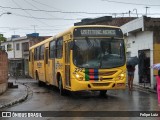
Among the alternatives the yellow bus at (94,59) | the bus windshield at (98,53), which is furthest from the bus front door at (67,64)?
the bus windshield at (98,53)

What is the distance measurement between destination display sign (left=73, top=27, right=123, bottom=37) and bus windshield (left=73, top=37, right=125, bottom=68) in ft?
0.65

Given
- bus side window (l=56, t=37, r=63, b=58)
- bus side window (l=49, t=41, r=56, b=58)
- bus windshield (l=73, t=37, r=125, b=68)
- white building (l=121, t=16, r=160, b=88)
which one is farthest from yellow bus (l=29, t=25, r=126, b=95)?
white building (l=121, t=16, r=160, b=88)

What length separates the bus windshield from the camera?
17188mm

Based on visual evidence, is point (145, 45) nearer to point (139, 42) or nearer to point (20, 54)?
point (139, 42)

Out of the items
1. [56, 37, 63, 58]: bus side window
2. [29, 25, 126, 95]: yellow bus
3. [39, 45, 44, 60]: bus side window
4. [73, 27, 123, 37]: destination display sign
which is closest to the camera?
[29, 25, 126, 95]: yellow bus

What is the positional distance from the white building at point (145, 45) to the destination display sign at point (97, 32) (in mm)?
7573

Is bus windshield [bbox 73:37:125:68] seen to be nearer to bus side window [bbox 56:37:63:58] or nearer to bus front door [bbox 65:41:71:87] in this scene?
bus front door [bbox 65:41:71:87]

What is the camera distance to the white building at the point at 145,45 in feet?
81.8

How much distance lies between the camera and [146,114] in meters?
12.5

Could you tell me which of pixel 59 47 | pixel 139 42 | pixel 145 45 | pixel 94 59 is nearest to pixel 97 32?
pixel 94 59

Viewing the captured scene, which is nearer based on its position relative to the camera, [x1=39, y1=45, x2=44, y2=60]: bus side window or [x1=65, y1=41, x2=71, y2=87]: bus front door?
[x1=65, y1=41, x2=71, y2=87]: bus front door

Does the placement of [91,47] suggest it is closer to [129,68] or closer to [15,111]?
[15,111]

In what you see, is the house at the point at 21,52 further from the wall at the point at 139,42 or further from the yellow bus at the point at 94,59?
the yellow bus at the point at 94,59

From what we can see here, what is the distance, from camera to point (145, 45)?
26.3 m
